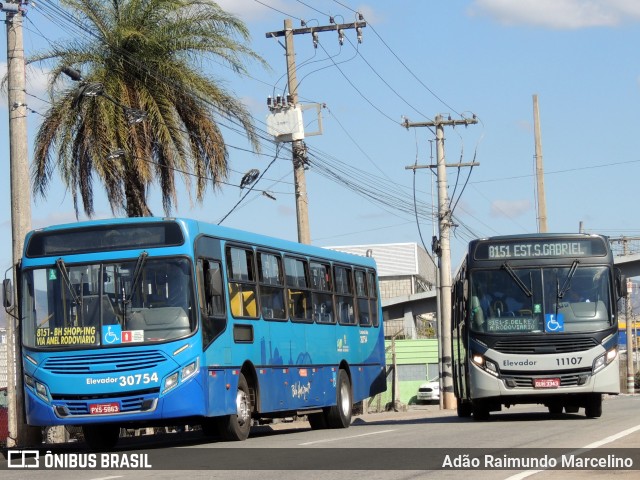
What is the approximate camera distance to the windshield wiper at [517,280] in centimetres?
2367

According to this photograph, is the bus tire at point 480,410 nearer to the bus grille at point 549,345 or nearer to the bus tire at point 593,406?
the bus grille at point 549,345

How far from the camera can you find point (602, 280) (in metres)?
23.6

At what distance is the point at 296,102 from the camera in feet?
108

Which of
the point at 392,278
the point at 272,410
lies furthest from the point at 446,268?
the point at 392,278

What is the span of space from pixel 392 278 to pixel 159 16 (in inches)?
2980

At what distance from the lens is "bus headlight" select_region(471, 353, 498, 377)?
23.5 meters

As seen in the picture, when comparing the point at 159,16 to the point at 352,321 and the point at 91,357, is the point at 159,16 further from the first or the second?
the point at 91,357

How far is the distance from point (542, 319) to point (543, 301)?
13.1 inches

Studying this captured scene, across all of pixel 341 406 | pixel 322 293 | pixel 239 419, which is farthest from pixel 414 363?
pixel 239 419

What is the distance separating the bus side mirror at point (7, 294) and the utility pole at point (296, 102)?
12981 mm

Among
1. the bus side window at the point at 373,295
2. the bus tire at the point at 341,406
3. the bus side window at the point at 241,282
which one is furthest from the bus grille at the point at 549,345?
the bus side window at the point at 241,282

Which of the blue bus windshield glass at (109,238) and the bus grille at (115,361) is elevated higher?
the blue bus windshield glass at (109,238)

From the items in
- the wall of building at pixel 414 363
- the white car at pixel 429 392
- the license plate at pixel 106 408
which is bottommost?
the white car at pixel 429 392

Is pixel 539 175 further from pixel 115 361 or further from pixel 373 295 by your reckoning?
pixel 115 361
